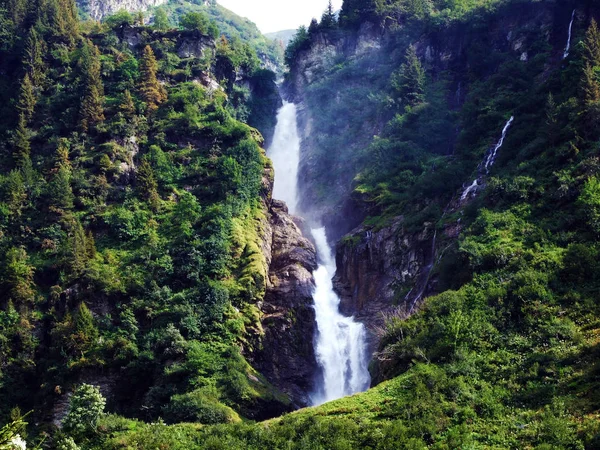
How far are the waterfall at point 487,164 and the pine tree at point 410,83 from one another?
1948cm

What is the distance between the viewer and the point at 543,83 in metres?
57.9

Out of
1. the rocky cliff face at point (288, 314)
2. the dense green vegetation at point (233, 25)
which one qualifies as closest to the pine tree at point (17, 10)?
the rocky cliff face at point (288, 314)

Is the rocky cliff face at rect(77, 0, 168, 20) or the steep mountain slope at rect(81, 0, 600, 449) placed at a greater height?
the rocky cliff face at rect(77, 0, 168, 20)

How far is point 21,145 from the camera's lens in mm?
61000

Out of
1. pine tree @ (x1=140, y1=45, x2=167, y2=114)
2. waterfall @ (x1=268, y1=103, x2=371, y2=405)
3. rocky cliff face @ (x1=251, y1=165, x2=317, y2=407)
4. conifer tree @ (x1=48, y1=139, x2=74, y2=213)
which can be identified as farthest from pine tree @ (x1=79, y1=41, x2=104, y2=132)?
waterfall @ (x1=268, y1=103, x2=371, y2=405)

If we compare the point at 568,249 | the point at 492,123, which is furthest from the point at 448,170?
the point at 568,249

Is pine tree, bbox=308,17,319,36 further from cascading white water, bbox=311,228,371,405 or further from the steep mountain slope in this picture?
cascading white water, bbox=311,228,371,405

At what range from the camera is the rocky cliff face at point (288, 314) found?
160 ft

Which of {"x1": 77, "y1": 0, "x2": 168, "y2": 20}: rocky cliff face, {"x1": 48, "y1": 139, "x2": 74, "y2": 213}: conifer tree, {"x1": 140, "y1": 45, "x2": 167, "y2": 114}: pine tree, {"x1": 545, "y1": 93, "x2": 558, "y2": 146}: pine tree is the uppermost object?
{"x1": 77, "y1": 0, "x2": 168, "y2": 20}: rocky cliff face

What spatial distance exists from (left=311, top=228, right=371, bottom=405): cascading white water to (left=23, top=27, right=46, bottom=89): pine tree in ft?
142

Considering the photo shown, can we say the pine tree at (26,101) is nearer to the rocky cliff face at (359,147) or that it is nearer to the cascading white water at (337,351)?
the rocky cliff face at (359,147)

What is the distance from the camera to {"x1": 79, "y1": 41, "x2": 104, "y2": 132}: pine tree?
65.3 m

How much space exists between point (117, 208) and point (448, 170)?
33.1 meters

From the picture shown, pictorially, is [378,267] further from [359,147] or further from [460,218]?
[359,147]
